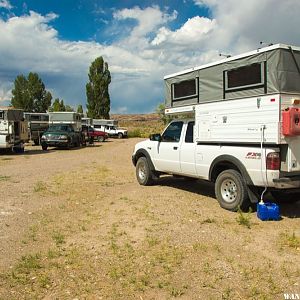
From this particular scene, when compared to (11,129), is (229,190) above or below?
below

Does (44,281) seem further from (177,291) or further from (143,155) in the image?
(143,155)

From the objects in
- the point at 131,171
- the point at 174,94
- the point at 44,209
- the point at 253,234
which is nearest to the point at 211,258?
the point at 253,234

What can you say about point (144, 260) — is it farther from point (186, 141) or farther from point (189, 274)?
point (186, 141)

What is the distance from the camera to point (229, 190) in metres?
8.51

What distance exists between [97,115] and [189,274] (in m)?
56.6

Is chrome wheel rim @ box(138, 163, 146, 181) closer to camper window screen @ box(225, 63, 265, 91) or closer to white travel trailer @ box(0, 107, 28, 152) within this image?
camper window screen @ box(225, 63, 265, 91)

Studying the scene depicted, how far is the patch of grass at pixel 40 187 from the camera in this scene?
36.7 feet

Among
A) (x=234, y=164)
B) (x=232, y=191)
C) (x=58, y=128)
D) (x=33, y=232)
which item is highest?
(x=58, y=128)

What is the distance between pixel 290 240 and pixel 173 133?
15.3 feet

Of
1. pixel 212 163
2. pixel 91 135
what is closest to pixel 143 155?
pixel 212 163

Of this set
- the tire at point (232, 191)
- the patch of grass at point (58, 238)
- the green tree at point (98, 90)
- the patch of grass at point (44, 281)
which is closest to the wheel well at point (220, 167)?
the tire at point (232, 191)

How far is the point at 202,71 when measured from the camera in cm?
917

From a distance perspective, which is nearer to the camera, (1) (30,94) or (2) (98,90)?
(2) (98,90)

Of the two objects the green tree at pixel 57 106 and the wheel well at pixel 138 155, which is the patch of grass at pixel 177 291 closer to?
the wheel well at pixel 138 155
